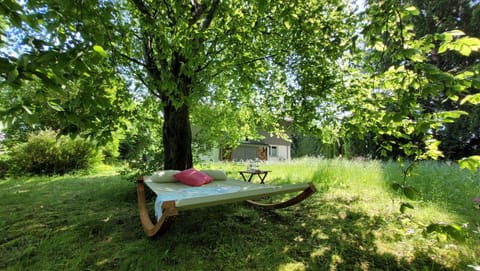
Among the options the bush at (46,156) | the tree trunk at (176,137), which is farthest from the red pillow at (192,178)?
the bush at (46,156)

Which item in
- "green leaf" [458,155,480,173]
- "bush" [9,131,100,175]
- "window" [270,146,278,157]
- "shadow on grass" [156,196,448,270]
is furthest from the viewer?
"window" [270,146,278,157]

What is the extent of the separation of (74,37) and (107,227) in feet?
8.96

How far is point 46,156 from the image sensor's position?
9172mm

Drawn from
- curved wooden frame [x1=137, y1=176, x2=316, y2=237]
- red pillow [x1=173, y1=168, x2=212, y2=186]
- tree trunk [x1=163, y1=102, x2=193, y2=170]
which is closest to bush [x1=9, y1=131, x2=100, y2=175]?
tree trunk [x1=163, y1=102, x2=193, y2=170]

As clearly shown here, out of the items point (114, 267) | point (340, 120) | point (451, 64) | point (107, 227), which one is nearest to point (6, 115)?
point (114, 267)

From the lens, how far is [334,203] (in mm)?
4312

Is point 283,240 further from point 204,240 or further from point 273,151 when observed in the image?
point 273,151

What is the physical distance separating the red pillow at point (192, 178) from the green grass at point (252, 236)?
522 millimetres

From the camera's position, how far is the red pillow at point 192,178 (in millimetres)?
4092

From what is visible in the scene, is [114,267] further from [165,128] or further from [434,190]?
[434,190]

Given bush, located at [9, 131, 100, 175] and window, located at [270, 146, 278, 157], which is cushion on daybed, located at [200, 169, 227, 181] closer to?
bush, located at [9, 131, 100, 175]

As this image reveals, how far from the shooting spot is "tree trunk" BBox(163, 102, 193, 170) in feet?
16.5

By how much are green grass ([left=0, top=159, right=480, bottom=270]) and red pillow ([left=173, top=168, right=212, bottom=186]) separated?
52cm

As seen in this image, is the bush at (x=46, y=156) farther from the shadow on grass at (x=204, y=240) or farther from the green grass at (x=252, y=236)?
the shadow on grass at (x=204, y=240)
